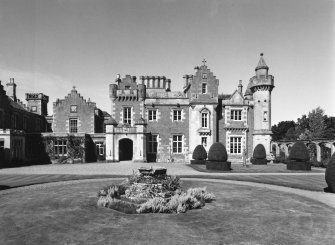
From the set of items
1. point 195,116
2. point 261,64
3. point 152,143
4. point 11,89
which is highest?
point 261,64

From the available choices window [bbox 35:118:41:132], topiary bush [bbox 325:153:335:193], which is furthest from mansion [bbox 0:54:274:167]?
topiary bush [bbox 325:153:335:193]

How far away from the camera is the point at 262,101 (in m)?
37.6

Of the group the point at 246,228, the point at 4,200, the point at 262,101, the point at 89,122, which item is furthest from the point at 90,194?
the point at 262,101

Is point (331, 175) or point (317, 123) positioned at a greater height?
point (317, 123)

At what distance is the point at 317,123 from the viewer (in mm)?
69125

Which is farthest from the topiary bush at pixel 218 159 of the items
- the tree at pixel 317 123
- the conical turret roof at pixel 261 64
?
the tree at pixel 317 123

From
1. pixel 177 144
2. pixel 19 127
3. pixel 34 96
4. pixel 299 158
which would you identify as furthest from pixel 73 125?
pixel 299 158

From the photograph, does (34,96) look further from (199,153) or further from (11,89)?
(199,153)

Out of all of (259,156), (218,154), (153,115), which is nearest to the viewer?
(218,154)

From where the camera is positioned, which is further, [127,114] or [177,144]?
[177,144]

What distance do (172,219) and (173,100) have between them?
29.1m

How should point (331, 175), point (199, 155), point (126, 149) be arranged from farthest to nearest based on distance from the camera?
point (126, 149), point (199, 155), point (331, 175)

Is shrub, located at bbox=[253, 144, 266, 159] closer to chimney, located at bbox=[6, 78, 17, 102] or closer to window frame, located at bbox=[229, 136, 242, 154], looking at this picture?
window frame, located at bbox=[229, 136, 242, 154]

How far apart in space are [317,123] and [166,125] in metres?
53.6
